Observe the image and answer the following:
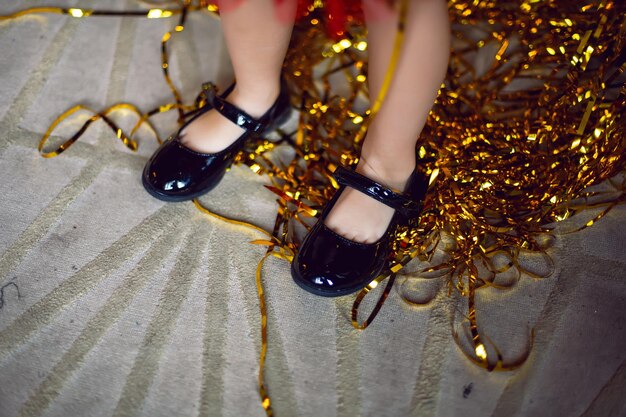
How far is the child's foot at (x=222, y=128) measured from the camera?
74 centimetres

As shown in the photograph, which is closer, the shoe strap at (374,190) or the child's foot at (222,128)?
the shoe strap at (374,190)

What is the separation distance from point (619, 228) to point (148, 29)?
0.86 m

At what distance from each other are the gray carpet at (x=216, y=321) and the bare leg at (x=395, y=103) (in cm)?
12

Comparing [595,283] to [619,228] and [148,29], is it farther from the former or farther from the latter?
[148,29]

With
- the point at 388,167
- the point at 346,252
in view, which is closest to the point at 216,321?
the point at 346,252

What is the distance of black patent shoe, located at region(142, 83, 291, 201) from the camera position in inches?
29.0

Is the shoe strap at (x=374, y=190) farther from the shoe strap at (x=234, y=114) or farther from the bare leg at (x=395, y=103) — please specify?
the shoe strap at (x=234, y=114)

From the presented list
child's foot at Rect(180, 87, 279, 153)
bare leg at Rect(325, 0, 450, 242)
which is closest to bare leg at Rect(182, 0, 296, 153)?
child's foot at Rect(180, 87, 279, 153)

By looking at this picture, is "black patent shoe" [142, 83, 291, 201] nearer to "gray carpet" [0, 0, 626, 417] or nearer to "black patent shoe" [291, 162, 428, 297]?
"gray carpet" [0, 0, 626, 417]

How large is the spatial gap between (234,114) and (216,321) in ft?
0.95

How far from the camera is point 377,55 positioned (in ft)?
1.83

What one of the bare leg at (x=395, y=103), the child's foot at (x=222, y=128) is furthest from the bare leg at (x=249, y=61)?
the bare leg at (x=395, y=103)

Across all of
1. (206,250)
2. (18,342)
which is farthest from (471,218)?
(18,342)

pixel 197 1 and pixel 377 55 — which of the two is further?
pixel 197 1
